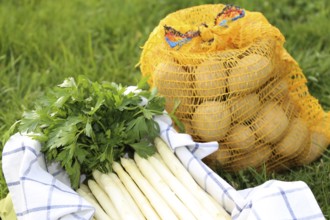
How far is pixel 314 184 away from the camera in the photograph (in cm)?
263

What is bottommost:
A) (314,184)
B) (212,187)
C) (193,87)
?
(314,184)

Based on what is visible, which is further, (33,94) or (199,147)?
(33,94)

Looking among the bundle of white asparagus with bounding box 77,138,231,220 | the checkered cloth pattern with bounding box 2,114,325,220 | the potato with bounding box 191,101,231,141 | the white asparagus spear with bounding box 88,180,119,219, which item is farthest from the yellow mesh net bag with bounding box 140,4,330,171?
the white asparagus spear with bounding box 88,180,119,219

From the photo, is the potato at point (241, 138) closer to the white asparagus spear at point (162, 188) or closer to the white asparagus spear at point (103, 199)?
the white asparagus spear at point (162, 188)

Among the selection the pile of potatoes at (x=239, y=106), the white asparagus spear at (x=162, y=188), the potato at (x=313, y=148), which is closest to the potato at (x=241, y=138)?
the pile of potatoes at (x=239, y=106)

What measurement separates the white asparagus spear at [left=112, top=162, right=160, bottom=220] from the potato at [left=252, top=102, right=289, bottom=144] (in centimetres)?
62

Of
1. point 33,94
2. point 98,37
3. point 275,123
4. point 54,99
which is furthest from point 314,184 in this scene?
point 98,37

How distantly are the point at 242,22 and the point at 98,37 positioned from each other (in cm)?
146

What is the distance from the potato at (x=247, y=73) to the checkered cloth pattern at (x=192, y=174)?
0.27 metres

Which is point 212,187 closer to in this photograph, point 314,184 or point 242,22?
point 314,184

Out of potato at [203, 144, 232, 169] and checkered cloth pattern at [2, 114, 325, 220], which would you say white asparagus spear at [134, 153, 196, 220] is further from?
potato at [203, 144, 232, 169]

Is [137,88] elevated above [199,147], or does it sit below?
above

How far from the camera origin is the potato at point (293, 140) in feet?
8.74

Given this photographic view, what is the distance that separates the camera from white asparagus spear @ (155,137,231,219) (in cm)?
218
